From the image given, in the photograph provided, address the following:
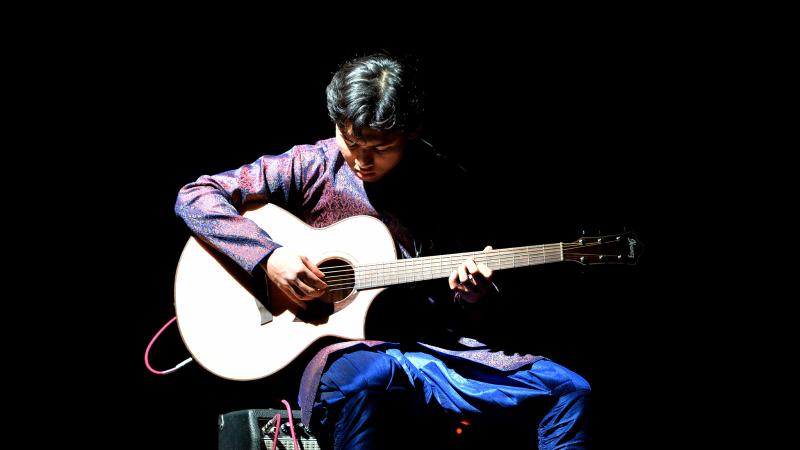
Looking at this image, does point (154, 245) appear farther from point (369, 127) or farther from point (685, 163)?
point (685, 163)

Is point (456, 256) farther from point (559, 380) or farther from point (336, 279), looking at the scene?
point (559, 380)

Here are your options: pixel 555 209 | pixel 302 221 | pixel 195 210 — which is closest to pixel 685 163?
pixel 555 209

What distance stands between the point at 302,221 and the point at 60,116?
955 millimetres

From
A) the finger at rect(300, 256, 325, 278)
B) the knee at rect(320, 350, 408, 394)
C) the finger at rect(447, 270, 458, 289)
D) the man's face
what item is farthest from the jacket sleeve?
the finger at rect(447, 270, 458, 289)

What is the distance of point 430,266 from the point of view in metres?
1.80

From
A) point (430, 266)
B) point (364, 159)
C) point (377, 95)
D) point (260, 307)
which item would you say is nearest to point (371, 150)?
point (364, 159)

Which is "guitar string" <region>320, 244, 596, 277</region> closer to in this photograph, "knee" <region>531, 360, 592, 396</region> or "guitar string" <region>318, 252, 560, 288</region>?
"guitar string" <region>318, 252, 560, 288</region>

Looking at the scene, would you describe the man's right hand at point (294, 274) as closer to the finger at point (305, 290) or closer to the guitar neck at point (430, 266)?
the finger at point (305, 290)

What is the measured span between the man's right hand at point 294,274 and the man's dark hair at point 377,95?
1.35ft

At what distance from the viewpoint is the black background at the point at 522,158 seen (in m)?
2.19

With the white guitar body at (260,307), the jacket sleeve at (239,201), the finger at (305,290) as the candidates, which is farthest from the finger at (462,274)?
the jacket sleeve at (239,201)

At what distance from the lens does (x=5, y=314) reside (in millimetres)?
2059

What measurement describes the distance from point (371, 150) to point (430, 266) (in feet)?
Answer: 1.33

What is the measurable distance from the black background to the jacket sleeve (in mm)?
456
